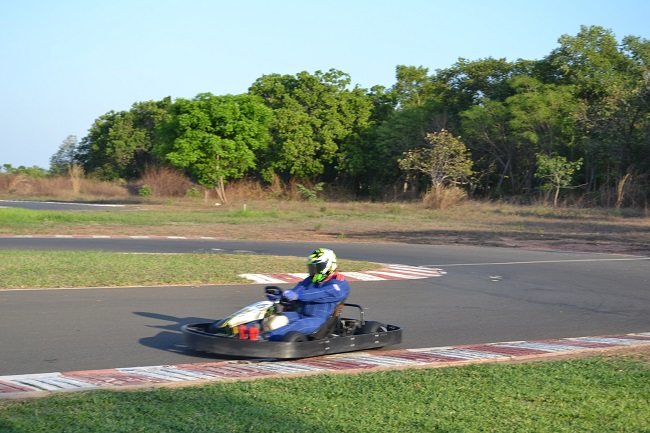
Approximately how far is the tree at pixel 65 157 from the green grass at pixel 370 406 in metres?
66.8

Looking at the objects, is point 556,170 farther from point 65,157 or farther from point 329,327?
point 65,157

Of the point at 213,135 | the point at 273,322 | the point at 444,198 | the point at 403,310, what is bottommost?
the point at 403,310

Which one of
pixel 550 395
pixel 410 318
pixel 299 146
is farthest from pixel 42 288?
pixel 299 146

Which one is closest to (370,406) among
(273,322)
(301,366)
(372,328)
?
(301,366)

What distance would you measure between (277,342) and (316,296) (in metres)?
0.87

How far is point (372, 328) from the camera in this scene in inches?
332

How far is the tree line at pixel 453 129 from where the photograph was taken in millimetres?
40625

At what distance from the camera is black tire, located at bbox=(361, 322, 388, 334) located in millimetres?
8430

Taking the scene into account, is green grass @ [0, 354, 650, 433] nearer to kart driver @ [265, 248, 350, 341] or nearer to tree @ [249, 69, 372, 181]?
kart driver @ [265, 248, 350, 341]

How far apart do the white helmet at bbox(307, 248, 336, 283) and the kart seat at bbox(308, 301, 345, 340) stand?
365mm

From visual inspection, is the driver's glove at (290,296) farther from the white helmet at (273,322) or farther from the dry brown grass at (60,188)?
the dry brown grass at (60,188)

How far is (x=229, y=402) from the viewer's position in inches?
227

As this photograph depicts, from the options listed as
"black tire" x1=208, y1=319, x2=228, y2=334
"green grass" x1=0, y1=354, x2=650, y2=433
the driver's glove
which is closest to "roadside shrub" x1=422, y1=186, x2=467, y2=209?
the driver's glove

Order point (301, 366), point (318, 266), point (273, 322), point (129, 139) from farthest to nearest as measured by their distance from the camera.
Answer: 1. point (129, 139)
2. point (318, 266)
3. point (273, 322)
4. point (301, 366)
